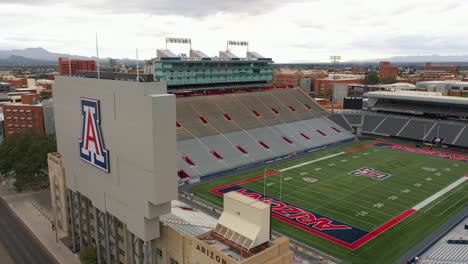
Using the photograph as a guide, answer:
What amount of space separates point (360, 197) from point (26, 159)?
42574 mm

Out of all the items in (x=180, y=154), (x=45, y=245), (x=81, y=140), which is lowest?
(x=45, y=245)

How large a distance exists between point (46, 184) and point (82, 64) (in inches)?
5379

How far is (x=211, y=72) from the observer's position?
73438mm

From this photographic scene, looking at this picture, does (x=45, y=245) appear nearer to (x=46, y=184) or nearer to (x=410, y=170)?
(x=46, y=184)

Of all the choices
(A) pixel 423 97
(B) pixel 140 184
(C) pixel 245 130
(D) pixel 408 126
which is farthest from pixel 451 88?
(B) pixel 140 184

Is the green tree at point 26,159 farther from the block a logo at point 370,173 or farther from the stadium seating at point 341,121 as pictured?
the stadium seating at point 341,121

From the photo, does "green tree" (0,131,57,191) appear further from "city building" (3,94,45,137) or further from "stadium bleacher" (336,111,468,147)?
"stadium bleacher" (336,111,468,147)

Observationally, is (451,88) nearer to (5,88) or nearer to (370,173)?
(370,173)

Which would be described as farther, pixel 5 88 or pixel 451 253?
pixel 5 88

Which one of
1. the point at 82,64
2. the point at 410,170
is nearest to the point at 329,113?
the point at 410,170

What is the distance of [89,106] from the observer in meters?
22.8

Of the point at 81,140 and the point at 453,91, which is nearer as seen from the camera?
the point at 81,140

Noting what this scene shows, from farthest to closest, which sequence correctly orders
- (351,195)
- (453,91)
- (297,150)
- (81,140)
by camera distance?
1. (453,91)
2. (297,150)
3. (351,195)
4. (81,140)

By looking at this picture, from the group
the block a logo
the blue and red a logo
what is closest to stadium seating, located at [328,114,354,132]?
the block a logo
